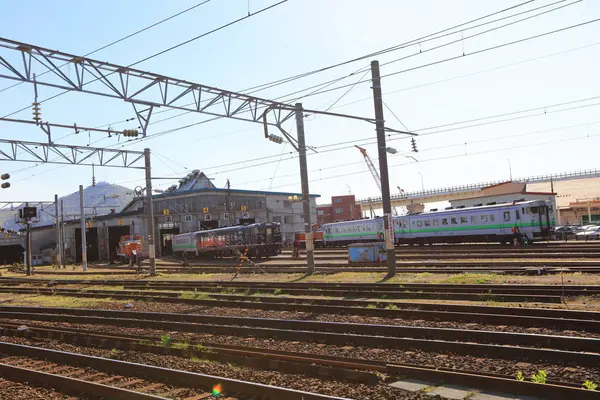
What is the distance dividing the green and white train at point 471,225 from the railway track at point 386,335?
88.9 feet

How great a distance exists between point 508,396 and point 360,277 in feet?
50.2

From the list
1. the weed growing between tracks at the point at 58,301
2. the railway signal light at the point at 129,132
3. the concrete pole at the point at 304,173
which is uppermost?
the railway signal light at the point at 129,132

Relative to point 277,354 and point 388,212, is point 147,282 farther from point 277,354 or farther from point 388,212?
point 277,354

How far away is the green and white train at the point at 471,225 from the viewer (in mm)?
34469

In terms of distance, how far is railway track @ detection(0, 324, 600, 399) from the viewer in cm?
652

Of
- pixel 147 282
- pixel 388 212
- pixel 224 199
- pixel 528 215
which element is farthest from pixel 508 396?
pixel 224 199

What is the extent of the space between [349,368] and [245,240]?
32944 mm

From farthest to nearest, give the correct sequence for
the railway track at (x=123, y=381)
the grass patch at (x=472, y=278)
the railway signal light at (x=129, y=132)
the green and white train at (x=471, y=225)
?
the green and white train at (x=471, y=225) < the railway signal light at (x=129, y=132) < the grass patch at (x=472, y=278) < the railway track at (x=123, y=381)

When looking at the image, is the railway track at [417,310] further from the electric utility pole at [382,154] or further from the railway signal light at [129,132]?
the railway signal light at [129,132]

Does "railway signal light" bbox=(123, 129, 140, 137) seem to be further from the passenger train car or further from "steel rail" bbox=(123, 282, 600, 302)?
the passenger train car

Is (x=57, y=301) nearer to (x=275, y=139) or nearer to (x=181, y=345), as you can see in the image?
(x=275, y=139)

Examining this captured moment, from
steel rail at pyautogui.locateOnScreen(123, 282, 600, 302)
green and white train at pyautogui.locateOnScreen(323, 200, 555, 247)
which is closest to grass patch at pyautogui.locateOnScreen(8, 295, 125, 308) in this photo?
steel rail at pyautogui.locateOnScreen(123, 282, 600, 302)

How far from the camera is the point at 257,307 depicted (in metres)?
15.3

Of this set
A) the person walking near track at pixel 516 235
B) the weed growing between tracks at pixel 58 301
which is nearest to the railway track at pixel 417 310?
the weed growing between tracks at pixel 58 301
